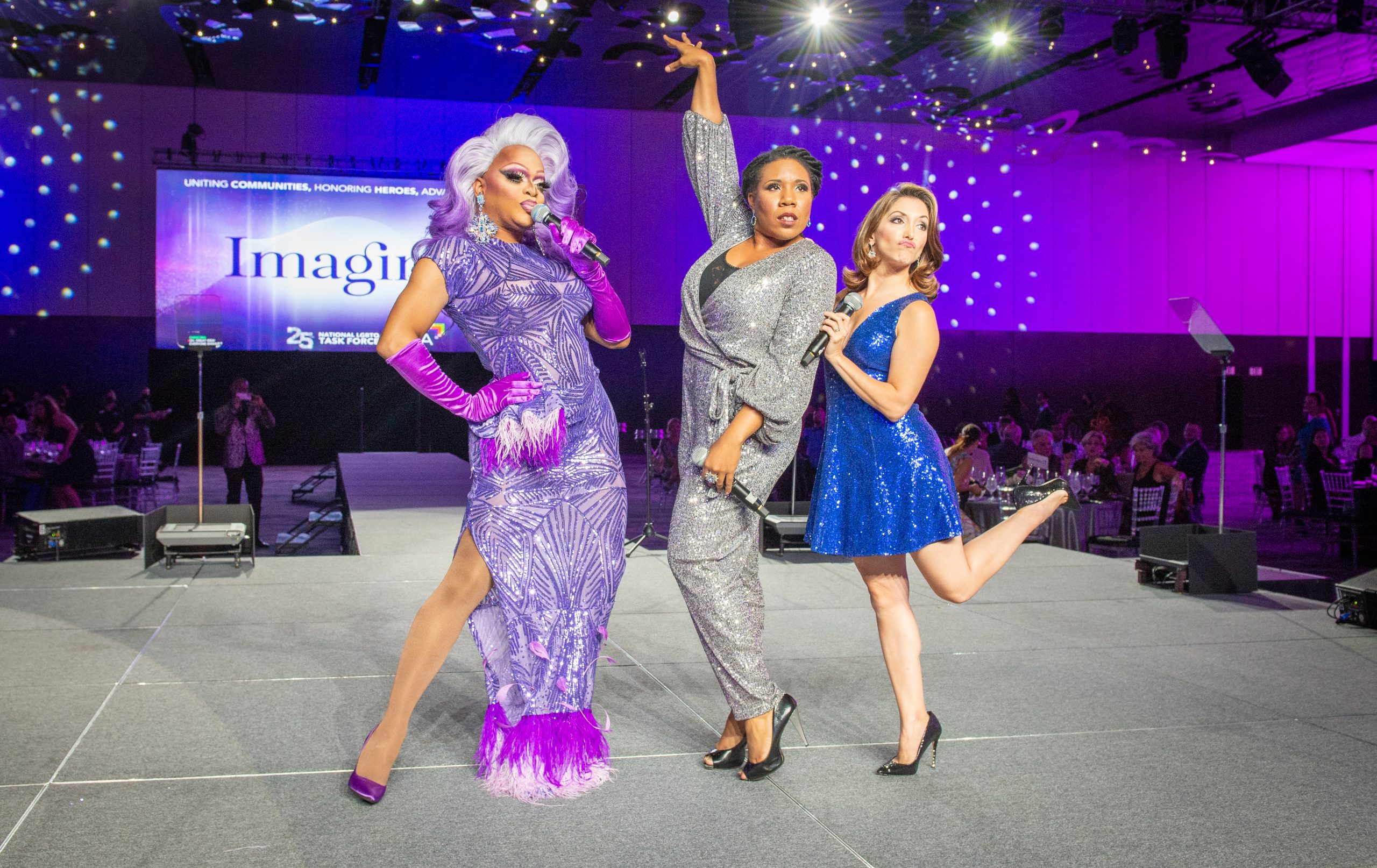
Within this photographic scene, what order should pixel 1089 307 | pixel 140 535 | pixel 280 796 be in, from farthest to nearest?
pixel 1089 307
pixel 140 535
pixel 280 796

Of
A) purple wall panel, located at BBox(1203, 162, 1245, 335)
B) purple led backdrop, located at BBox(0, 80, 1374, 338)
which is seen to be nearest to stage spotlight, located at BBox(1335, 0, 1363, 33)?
purple led backdrop, located at BBox(0, 80, 1374, 338)

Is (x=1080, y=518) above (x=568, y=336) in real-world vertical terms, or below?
Answer: below

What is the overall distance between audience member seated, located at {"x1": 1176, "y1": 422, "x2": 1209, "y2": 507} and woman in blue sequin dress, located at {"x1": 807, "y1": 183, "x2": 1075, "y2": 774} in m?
6.62

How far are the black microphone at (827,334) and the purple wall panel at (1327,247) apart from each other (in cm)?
1860

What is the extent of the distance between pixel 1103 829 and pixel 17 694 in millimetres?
2848

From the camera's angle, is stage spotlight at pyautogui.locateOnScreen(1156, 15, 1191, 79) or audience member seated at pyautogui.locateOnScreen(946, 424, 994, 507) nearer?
audience member seated at pyautogui.locateOnScreen(946, 424, 994, 507)

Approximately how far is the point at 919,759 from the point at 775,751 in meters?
0.33

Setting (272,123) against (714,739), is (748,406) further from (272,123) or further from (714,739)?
(272,123)

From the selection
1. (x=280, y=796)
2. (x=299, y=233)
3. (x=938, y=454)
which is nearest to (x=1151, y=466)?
(x=938, y=454)

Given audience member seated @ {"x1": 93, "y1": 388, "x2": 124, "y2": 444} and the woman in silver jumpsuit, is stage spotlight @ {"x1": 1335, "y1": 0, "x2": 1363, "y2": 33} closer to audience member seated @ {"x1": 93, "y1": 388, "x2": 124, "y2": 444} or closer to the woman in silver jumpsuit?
the woman in silver jumpsuit

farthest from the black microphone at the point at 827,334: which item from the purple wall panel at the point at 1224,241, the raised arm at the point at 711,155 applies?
the purple wall panel at the point at 1224,241

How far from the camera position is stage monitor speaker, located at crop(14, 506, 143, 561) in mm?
5215

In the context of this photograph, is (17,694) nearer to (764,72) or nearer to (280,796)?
(280,796)

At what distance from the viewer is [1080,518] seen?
7281 millimetres
